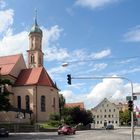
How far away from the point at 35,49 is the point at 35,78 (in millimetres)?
23722

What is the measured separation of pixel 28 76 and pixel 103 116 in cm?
7716

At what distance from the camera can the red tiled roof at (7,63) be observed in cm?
8468

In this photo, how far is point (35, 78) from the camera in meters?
84.2

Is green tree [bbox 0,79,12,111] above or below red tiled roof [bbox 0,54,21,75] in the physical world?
below

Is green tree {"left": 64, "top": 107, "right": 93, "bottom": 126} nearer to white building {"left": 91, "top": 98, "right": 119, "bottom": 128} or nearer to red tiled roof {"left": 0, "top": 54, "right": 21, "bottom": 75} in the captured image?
red tiled roof {"left": 0, "top": 54, "right": 21, "bottom": 75}

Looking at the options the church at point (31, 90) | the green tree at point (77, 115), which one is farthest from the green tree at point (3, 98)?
the green tree at point (77, 115)

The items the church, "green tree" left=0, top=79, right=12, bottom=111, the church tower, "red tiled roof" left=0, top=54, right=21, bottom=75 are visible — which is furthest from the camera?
the church tower

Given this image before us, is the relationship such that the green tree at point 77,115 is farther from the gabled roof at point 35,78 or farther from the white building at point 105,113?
the white building at point 105,113

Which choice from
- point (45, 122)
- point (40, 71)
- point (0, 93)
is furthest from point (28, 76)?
point (0, 93)

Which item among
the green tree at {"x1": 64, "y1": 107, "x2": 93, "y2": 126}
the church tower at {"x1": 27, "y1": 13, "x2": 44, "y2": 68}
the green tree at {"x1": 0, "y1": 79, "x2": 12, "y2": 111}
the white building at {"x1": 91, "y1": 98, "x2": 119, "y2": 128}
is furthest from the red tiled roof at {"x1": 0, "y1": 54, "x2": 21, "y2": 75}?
the white building at {"x1": 91, "y1": 98, "x2": 119, "y2": 128}

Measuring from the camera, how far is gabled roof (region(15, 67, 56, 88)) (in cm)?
8356

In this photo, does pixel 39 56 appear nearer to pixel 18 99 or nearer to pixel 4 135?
pixel 18 99

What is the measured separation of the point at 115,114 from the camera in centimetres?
15475

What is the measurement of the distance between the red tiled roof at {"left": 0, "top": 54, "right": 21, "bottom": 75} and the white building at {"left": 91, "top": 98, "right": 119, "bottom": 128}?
74413 millimetres
